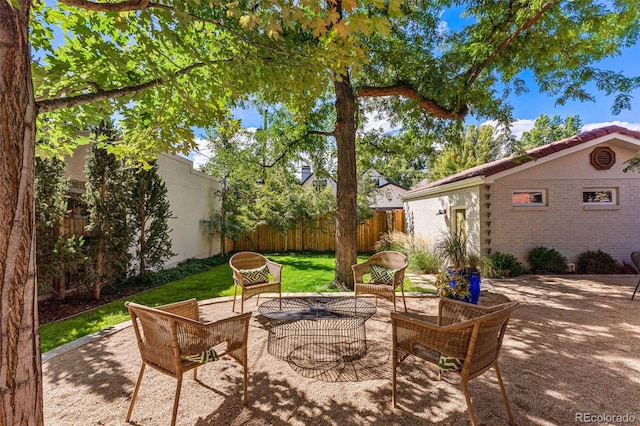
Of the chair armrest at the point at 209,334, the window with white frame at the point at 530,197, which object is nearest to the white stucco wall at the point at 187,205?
the chair armrest at the point at 209,334

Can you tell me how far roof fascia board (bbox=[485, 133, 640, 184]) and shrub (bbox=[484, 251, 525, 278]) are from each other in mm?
2092

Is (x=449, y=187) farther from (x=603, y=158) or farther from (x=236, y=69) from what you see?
(x=236, y=69)

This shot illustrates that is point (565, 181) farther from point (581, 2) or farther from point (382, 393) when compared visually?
point (382, 393)

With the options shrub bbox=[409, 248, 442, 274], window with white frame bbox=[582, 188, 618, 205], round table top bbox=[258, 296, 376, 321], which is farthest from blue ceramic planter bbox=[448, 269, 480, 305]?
window with white frame bbox=[582, 188, 618, 205]

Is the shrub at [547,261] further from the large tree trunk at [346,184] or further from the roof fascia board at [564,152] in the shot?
the large tree trunk at [346,184]

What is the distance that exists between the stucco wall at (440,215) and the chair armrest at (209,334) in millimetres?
7610

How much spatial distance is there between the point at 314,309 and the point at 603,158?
32.0 feet

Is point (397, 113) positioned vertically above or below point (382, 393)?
above

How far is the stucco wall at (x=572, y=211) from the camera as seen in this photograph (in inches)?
327

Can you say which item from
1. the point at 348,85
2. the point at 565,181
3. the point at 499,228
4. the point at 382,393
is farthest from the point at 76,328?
the point at 565,181

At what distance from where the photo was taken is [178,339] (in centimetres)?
234

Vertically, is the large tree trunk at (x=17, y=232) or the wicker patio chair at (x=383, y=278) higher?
the large tree trunk at (x=17, y=232)

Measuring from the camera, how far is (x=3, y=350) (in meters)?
1.41

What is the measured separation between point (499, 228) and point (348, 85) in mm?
5767
